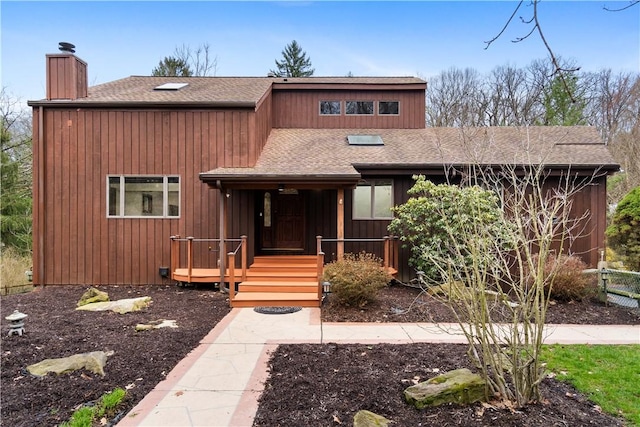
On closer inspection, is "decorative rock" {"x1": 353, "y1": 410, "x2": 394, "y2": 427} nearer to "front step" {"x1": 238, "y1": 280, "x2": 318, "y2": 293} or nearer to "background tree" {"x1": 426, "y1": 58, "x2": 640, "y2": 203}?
"front step" {"x1": 238, "y1": 280, "x2": 318, "y2": 293}

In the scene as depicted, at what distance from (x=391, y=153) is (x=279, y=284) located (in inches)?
189

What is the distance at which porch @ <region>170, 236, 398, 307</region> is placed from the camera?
682 cm

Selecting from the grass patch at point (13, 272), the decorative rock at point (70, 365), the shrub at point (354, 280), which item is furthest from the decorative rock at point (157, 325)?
the grass patch at point (13, 272)

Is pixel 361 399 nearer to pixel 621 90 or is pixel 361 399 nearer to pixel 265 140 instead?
pixel 265 140

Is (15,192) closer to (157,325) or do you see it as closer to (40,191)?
(40,191)

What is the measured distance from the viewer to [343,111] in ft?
39.8

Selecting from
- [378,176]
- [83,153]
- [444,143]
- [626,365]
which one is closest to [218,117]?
[83,153]

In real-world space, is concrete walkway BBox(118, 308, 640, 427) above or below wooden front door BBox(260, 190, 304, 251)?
below

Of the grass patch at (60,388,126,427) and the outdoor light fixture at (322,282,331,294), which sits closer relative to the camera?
the grass patch at (60,388,126,427)

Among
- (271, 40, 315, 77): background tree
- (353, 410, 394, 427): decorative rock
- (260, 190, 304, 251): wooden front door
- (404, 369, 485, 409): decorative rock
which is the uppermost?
(271, 40, 315, 77): background tree

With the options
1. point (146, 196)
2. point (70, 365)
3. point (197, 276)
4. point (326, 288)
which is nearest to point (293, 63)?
point (146, 196)

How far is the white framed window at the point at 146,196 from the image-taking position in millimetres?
8727

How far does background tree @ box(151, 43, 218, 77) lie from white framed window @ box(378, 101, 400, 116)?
15.8 metres

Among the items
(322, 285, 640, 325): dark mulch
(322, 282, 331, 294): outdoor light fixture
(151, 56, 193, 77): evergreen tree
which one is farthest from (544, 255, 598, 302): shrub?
(151, 56, 193, 77): evergreen tree
